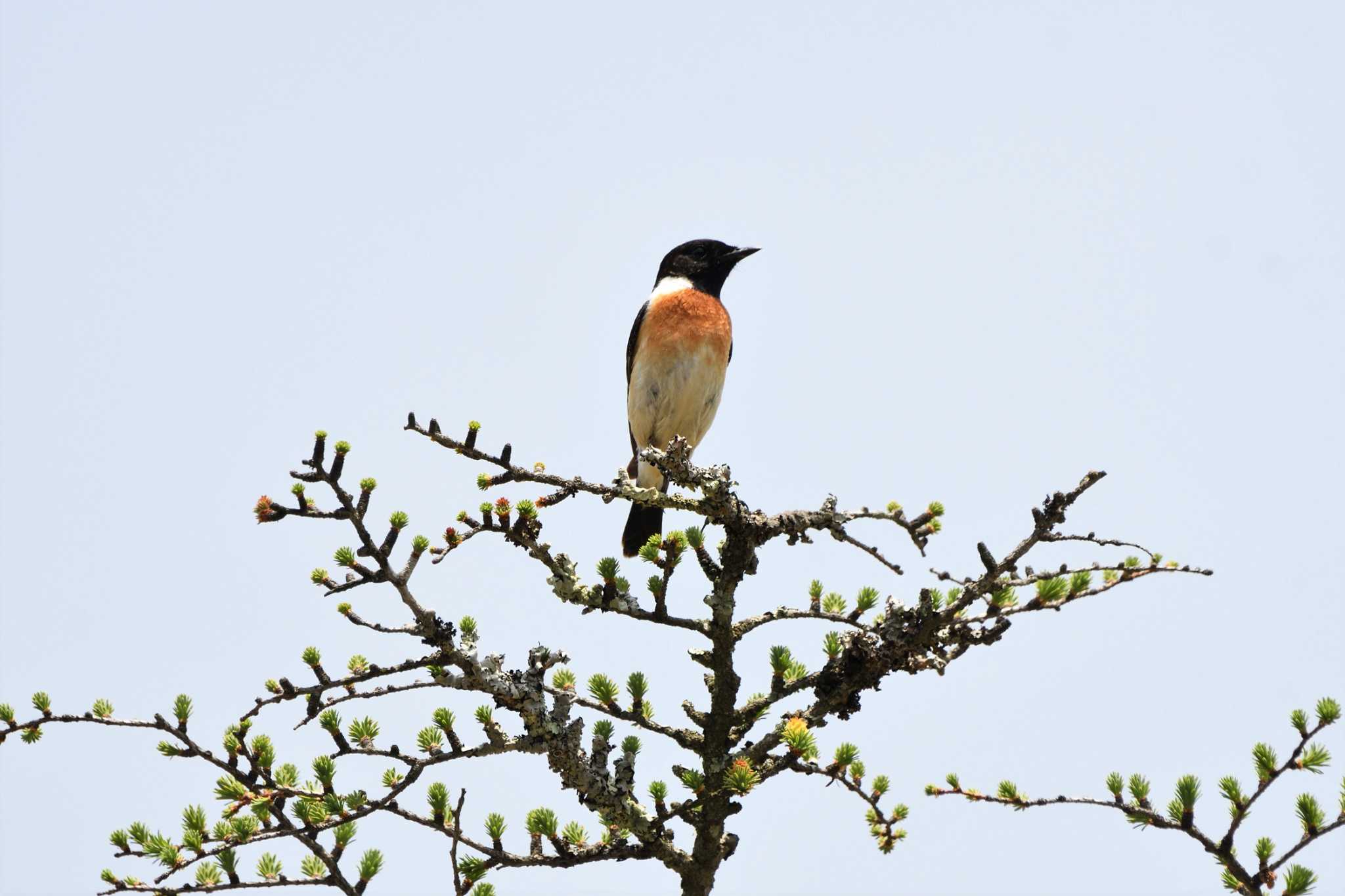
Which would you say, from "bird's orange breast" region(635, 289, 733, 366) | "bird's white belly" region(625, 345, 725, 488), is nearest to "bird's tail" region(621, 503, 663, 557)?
"bird's white belly" region(625, 345, 725, 488)

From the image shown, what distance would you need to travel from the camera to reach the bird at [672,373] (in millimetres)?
9500

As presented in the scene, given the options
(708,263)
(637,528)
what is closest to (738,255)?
(708,263)

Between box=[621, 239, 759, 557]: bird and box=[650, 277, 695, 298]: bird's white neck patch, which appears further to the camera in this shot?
box=[650, 277, 695, 298]: bird's white neck patch

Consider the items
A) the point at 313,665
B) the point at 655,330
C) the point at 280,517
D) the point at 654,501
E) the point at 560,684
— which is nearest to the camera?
the point at 280,517

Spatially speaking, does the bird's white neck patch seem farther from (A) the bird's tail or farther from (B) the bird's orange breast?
(A) the bird's tail

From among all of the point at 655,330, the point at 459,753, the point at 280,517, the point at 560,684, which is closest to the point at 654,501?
the point at 560,684

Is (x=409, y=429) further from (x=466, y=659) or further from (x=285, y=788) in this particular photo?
(x=285, y=788)

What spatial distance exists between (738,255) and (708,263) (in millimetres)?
257

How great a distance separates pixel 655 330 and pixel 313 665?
5148mm

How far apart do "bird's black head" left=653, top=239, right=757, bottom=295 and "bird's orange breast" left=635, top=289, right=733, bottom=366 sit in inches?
18.0

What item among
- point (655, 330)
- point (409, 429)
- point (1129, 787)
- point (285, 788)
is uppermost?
point (655, 330)

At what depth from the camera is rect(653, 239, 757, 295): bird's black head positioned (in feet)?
34.1

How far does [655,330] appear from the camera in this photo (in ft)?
31.7

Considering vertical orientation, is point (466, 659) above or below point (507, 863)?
above
